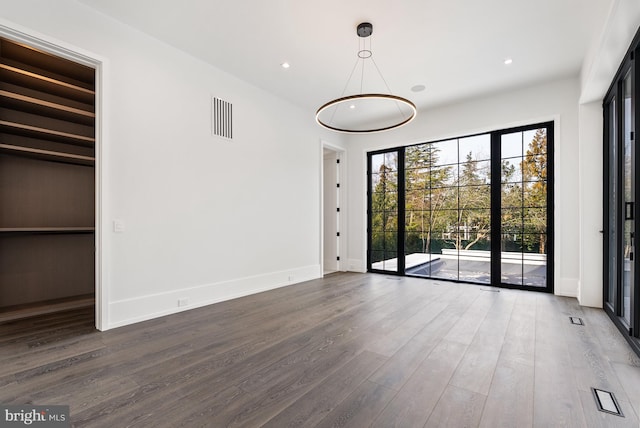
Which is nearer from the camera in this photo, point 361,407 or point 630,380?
point 361,407

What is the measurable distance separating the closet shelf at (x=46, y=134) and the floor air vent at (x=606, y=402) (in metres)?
5.63

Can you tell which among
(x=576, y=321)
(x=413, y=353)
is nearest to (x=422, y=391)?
(x=413, y=353)

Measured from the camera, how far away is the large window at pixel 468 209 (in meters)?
4.96

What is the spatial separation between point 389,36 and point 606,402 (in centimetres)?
382

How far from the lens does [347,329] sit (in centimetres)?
320

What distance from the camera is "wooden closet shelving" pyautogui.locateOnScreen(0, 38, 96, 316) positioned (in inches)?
145

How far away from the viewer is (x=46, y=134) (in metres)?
3.79

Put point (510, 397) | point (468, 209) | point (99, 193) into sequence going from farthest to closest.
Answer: point (468, 209) → point (99, 193) → point (510, 397)

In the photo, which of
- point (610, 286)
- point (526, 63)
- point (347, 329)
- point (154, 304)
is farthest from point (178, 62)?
point (610, 286)

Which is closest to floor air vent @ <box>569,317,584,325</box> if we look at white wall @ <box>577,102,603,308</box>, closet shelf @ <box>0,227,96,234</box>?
white wall @ <box>577,102,603,308</box>

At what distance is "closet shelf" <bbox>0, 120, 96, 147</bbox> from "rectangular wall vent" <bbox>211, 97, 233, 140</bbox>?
5.17ft

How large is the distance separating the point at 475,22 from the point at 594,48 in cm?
136

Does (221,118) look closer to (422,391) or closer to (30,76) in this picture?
(30,76)

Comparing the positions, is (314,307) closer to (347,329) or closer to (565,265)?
(347,329)
